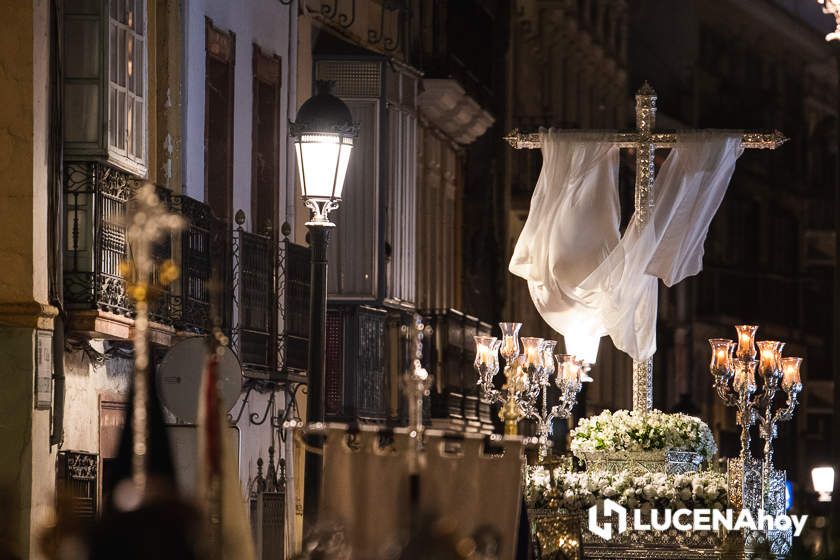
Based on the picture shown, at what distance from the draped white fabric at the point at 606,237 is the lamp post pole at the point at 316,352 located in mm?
4769

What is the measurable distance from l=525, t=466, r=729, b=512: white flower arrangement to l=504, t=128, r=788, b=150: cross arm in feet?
11.5

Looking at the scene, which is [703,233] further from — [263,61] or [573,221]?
[263,61]

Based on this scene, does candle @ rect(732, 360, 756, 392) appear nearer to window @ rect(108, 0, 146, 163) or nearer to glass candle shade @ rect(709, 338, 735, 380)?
glass candle shade @ rect(709, 338, 735, 380)

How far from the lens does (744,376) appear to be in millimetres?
19031

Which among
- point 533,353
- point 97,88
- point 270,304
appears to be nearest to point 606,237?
point 533,353

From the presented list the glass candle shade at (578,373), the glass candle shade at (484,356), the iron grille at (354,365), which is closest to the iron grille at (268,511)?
the iron grille at (354,365)

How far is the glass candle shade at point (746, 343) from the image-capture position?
19094 mm

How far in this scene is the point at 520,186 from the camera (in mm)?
41125

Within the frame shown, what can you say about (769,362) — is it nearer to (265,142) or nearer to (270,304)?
(270,304)

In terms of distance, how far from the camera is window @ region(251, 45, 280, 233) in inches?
976

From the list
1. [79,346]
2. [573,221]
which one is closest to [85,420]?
[79,346]

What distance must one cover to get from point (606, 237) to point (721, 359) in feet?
8.52

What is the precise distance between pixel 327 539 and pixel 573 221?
31.9 ft

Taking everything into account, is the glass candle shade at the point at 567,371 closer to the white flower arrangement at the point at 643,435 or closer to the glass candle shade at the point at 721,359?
the white flower arrangement at the point at 643,435
